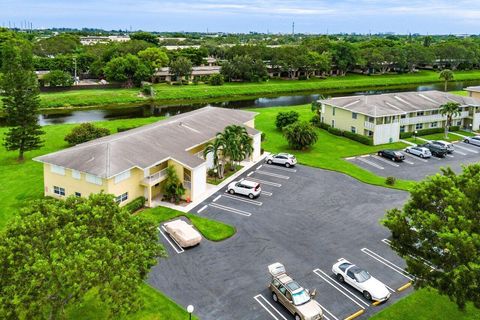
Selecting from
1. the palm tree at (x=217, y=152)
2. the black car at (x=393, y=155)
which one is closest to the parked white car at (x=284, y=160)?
the palm tree at (x=217, y=152)

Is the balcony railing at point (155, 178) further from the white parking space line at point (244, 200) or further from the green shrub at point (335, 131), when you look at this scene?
the green shrub at point (335, 131)

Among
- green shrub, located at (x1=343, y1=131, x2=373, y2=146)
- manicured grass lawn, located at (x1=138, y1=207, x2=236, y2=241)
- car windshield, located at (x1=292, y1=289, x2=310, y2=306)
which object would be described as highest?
green shrub, located at (x1=343, y1=131, x2=373, y2=146)

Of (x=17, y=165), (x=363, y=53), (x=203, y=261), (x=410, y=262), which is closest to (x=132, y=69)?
(x=17, y=165)

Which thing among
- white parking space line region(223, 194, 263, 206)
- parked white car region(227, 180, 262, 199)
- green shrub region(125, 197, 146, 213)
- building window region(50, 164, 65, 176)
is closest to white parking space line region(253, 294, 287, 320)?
white parking space line region(223, 194, 263, 206)

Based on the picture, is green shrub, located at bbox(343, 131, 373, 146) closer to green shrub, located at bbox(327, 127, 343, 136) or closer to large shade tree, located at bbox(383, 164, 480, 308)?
green shrub, located at bbox(327, 127, 343, 136)

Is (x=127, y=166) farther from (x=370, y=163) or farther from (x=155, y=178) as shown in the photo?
(x=370, y=163)
